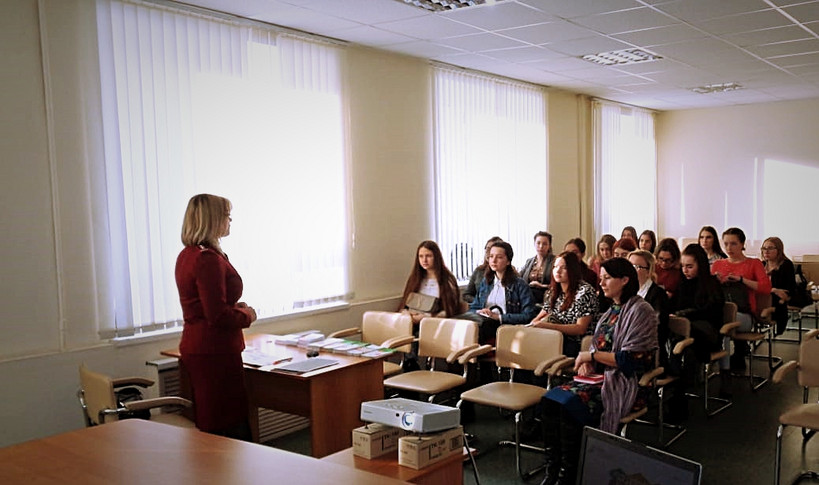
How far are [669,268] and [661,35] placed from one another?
6.74ft

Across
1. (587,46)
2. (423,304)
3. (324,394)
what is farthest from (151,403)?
(587,46)

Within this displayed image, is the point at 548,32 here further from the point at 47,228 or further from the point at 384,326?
the point at 47,228

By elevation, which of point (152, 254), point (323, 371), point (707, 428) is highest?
point (152, 254)

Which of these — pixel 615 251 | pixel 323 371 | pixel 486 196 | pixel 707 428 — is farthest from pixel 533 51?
pixel 323 371

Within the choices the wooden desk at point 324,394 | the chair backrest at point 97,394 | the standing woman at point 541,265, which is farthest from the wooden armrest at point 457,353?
the standing woman at point 541,265

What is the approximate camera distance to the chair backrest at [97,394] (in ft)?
11.7

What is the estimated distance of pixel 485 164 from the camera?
8.12m

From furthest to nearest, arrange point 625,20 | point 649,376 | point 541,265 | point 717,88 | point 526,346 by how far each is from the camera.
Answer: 1. point 717,88
2. point 541,265
3. point 625,20
4. point 526,346
5. point 649,376

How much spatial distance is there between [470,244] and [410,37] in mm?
2592

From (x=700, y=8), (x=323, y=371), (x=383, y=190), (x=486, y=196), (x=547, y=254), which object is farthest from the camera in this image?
(x=486, y=196)

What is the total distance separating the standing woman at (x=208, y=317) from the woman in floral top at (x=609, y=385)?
185 cm

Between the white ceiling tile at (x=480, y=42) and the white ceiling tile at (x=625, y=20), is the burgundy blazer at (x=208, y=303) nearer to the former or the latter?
the white ceiling tile at (x=480, y=42)

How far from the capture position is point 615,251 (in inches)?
314

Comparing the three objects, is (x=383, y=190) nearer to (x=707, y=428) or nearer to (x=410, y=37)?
(x=410, y=37)
